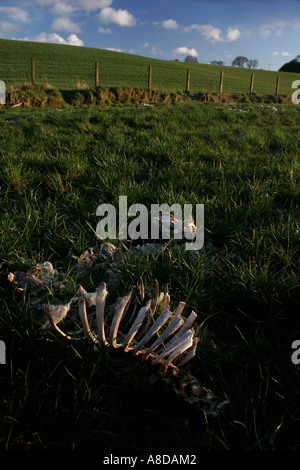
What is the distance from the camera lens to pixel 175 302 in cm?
177

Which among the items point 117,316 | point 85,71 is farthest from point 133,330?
point 85,71

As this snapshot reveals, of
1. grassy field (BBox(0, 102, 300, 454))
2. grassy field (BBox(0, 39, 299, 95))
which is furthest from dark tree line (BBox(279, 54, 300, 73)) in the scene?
grassy field (BBox(0, 102, 300, 454))

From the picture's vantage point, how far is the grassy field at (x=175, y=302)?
115 cm

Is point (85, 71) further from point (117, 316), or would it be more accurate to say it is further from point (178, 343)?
point (178, 343)

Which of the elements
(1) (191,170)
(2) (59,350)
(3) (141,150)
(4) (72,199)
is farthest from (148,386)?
(3) (141,150)

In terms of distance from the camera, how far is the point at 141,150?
443 cm

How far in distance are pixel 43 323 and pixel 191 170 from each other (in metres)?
2.86

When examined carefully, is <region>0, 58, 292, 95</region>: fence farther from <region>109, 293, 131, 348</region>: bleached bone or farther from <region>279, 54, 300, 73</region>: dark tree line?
<region>279, 54, 300, 73</region>: dark tree line

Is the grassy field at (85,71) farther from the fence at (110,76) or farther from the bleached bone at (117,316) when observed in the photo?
the bleached bone at (117,316)

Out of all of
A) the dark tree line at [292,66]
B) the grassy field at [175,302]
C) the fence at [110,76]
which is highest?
the dark tree line at [292,66]

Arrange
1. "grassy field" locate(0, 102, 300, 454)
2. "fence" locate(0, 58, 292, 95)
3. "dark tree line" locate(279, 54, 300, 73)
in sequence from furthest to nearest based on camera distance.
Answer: "dark tree line" locate(279, 54, 300, 73)
"fence" locate(0, 58, 292, 95)
"grassy field" locate(0, 102, 300, 454)

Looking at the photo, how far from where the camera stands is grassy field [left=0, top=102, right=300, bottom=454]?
3.77ft

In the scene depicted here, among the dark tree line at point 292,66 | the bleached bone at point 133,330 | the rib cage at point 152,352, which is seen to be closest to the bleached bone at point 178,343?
the rib cage at point 152,352

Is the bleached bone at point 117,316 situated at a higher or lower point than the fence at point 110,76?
lower
